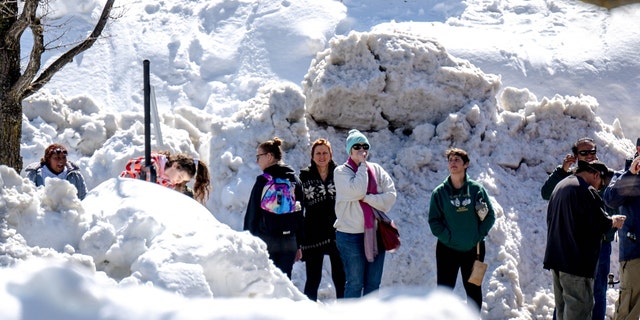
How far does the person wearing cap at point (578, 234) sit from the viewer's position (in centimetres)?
684

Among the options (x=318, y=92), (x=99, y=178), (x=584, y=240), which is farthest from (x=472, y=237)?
(x=99, y=178)

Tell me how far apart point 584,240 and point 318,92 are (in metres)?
4.23

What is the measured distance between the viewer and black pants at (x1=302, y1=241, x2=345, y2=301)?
748 cm

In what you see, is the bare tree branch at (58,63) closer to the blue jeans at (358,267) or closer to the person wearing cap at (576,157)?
the blue jeans at (358,267)

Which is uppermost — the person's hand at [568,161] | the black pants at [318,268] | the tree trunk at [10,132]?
the tree trunk at [10,132]

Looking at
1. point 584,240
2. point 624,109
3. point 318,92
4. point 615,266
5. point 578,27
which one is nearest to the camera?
point 584,240

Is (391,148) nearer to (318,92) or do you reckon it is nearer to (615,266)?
(318,92)

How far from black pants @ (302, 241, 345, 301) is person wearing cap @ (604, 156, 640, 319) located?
2.23 meters

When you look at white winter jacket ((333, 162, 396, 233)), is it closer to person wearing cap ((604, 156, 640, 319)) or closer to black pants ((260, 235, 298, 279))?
black pants ((260, 235, 298, 279))

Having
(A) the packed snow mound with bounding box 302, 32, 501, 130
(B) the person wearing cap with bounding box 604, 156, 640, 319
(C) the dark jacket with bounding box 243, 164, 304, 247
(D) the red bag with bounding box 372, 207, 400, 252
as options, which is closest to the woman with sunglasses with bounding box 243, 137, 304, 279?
(C) the dark jacket with bounding box 243, 164, 304, 247

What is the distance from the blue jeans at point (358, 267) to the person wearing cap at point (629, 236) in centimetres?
199

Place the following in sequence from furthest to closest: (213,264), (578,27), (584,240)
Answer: (578,27) → (584,240) → (213,264)

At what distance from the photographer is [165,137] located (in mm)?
10117

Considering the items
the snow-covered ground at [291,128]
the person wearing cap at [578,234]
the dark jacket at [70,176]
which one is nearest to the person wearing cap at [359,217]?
A: the person wearing cap at [578,234]
